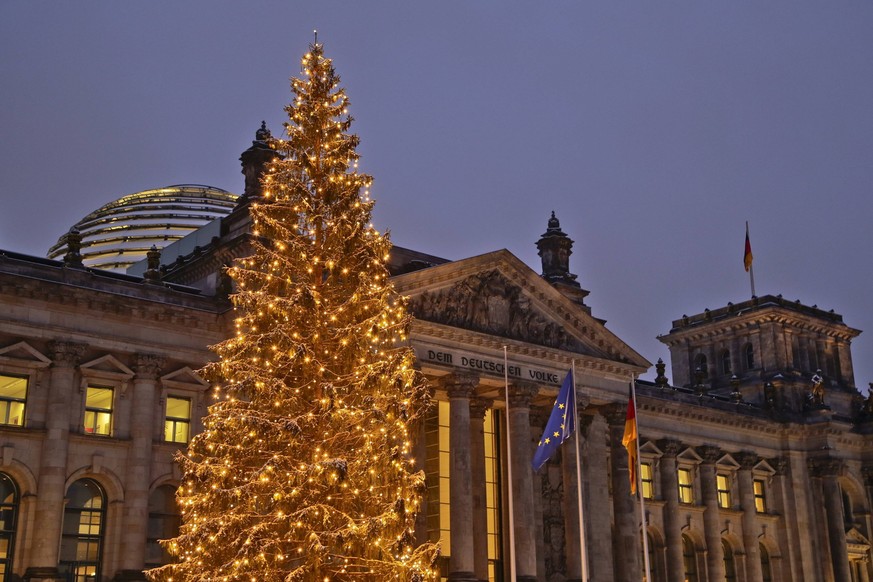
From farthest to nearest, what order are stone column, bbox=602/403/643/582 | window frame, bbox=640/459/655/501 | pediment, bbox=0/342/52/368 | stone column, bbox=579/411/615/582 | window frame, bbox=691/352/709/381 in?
window frame, bbox=691/352/709/381 < window frame, bbox=640/459/655/501 < stone column, bbox=579/411/615/582 < stone column, bbox=602/403/643/582 < pediment, bbox=0/342/52/368

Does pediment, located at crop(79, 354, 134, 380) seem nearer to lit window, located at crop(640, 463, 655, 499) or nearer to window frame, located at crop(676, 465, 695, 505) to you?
lit window, located at crop(640, 463, 655, 499)

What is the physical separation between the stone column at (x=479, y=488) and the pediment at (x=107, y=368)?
1563cm

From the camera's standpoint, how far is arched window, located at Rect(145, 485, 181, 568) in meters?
42.8

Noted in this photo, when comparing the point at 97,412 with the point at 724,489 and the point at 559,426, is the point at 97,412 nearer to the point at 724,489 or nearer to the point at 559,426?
the point at 559,426

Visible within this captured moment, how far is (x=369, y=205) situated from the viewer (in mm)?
31234

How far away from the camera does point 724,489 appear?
68.4 meters

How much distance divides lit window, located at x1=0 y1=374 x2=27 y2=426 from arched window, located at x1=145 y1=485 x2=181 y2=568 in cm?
599

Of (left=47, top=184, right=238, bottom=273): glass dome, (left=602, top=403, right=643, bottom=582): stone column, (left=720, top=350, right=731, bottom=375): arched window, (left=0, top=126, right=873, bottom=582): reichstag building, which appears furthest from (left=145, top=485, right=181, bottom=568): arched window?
(left=720, top=350, right=731, bottom=375): arched window

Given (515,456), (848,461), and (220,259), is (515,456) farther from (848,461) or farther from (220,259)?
(848,461)

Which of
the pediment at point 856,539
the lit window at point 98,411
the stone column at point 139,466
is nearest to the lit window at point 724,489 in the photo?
the pediment at point 856,539

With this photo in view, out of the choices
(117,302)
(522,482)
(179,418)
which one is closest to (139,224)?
(117,302)

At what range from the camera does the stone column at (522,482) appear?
47.9 meters

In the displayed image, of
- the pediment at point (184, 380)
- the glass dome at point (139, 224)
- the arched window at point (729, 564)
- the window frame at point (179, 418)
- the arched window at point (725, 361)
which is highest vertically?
the glass dome at point (139, 224)

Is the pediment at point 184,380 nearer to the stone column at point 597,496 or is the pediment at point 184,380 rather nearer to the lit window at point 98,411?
the lit window at point 98,411
